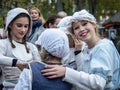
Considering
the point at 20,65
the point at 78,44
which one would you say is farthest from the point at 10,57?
the point at 78,44

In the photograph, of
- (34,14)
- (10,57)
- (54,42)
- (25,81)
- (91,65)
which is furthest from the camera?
(34,14)

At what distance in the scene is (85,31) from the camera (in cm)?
405

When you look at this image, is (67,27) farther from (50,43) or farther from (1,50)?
(1,50)

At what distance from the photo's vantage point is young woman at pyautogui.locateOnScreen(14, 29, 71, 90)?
355cm

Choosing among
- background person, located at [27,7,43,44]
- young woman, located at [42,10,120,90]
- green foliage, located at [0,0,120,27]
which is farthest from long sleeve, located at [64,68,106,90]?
green foliage, located at [0,0,120,27]

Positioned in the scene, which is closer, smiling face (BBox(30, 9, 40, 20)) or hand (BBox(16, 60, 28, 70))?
hand (BBox(16, 60, 28, 70))

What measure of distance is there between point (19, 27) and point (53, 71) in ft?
4.83

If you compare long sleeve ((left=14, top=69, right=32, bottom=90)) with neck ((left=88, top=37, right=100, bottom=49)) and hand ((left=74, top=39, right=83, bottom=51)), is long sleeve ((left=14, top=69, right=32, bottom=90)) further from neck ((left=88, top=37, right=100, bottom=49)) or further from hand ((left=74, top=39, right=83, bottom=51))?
hand ((left=74, top=39, right=83, bottom=51))

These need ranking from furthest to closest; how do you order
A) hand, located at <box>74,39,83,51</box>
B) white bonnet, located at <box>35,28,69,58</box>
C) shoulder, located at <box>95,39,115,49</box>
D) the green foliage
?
the green foliage < hand, located at <box>74,39,83,51</box> < shoulder, located at <box>95,39,115,49</box> < white bonnet, located at <box>35,28,69,58</box>

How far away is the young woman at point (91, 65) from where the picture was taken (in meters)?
3.66

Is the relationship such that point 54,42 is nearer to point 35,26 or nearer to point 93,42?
point 93,42

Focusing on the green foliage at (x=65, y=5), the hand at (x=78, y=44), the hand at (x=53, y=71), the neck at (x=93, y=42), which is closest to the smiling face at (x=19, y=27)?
the hand at (x=78, y=44)

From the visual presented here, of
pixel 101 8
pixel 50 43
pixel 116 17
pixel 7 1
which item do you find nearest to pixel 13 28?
pixel 50 43

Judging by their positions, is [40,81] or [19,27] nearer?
[40,81]
